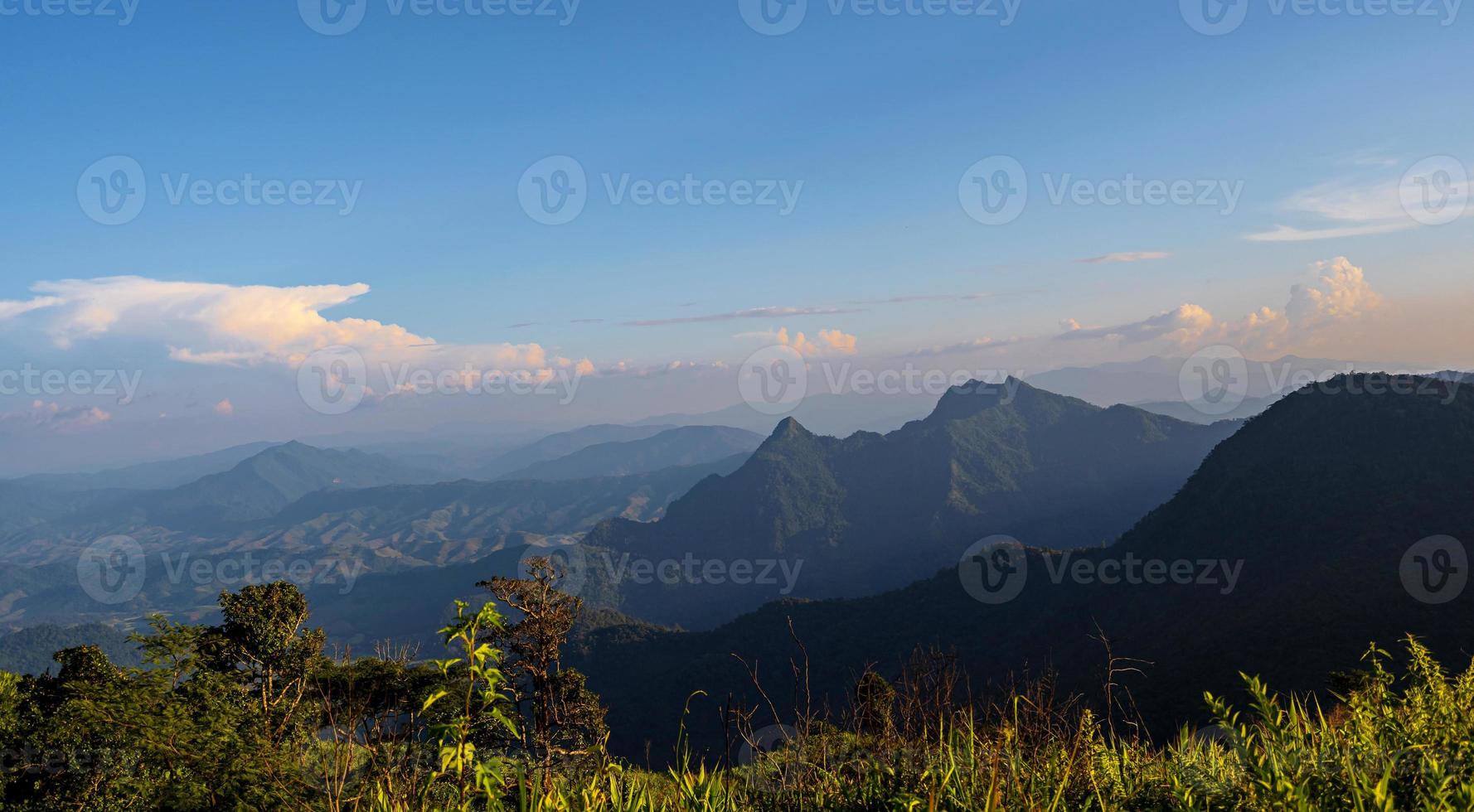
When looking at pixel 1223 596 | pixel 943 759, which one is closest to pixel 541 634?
pixel 943 759

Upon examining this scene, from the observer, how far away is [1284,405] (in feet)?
355

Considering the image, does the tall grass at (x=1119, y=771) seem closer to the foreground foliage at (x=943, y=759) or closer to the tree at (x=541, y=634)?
the foreground foliage at (x=943, y=759)

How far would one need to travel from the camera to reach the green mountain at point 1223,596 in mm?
60344

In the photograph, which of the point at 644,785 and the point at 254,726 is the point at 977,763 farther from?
the point at 254,726

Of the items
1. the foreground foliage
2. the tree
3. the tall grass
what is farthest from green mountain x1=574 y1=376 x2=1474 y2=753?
the tall grass

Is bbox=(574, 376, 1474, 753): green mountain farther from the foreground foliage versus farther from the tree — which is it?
the foreground foliage

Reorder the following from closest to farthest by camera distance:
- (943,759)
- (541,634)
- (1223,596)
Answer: (943,759)
(541,634)
(1223,596)

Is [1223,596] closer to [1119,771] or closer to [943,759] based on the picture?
[1119,771]

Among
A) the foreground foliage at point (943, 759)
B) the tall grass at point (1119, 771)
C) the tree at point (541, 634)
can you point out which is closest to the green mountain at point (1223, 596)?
the tree at point (541, 634)

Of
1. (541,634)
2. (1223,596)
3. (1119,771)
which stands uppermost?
(541,634)

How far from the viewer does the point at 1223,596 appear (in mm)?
78375

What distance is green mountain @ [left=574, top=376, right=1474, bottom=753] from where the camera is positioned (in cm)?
6034

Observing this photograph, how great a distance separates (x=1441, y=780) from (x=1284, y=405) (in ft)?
430

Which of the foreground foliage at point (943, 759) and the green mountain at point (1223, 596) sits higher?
the foreground foliage at point (943, 759)
